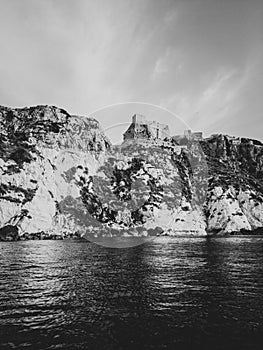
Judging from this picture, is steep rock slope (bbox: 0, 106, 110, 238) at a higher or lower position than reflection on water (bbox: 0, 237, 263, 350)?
higher

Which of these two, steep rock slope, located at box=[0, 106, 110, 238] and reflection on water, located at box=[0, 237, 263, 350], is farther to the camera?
steep rock slope, located at box=[0, 106, 110, 238]

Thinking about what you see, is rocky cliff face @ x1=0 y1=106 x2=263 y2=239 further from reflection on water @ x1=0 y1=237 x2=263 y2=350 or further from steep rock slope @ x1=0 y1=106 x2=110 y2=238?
reflection on water @ x1=0 y1=237 x2=263 y2=350

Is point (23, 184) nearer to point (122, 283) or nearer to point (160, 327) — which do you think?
point (122, 283)

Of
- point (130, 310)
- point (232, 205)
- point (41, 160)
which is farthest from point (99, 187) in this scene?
point (130, 310)

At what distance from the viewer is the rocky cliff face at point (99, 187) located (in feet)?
358

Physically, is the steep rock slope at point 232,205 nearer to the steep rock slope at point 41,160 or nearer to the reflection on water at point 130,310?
the steep rock slope at point 41,160

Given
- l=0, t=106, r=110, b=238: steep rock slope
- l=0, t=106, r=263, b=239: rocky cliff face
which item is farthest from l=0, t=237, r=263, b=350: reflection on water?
l=0, t=106, r=263, b=239: rocky cliff face

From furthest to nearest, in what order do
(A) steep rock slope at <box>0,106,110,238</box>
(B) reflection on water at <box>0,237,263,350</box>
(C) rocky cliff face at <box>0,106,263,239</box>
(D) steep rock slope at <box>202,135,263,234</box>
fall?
1. (D) steep rock slope at <box>202,135,263,234</box>
2. (C) rocky cliff face at <box>0,106,263,239</box>
3. (A) steep rock slope at <box>0,106,110,238</box>
4. (B) reflection on water at <box>0,237,263,350</box>

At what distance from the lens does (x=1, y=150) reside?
373 feet

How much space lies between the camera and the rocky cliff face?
109 metres

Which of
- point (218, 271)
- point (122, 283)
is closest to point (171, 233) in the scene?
point (218, 271)

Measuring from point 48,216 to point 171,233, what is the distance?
60.1 meters

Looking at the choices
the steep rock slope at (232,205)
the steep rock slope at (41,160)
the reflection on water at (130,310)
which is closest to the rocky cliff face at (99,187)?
the steep rock slope at (41,160)

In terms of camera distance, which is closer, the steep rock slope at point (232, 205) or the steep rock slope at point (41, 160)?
the steep rock slope at point (41, 160)
